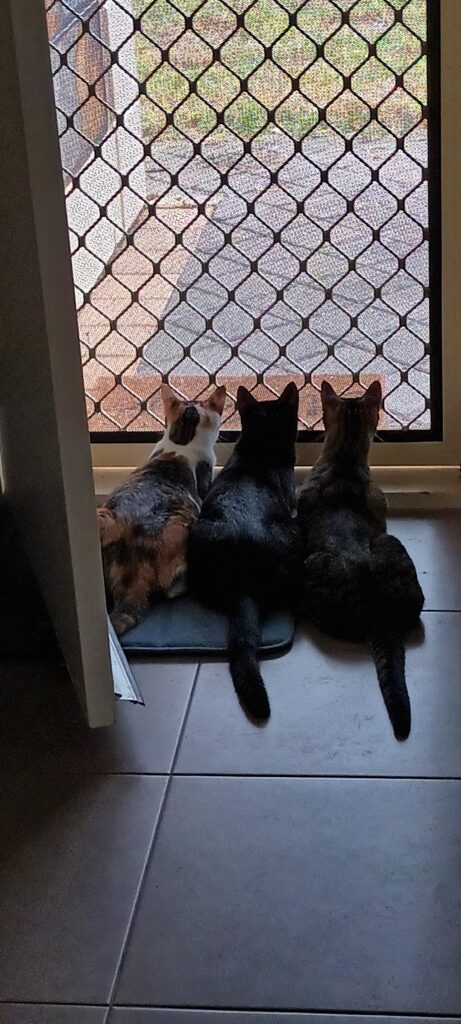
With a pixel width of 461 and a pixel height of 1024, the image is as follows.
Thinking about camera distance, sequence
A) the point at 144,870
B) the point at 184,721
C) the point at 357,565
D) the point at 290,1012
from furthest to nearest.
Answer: the point at 357,565
the point at 184,721
the point at 144,870
the point at 290,1012

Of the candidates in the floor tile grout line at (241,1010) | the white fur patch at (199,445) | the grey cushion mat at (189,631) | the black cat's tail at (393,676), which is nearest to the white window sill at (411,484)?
the white fur patch at (199,445)

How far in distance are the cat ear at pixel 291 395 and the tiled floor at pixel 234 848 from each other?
57cm

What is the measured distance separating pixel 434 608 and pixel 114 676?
0.61m

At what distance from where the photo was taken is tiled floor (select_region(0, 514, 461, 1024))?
1392 mm

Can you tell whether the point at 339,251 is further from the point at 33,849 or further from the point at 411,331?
the point at 33,849

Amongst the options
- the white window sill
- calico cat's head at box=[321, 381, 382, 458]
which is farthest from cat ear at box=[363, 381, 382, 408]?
the white window sill

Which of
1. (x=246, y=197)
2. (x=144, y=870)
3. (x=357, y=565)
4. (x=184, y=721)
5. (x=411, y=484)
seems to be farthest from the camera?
(x=411, y=484)

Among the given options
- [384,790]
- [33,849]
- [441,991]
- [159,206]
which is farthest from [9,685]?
[159,206]

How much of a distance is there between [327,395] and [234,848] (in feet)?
3.63

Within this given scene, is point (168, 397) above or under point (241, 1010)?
above

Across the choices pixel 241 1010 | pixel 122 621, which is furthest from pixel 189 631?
pixel 241 1010

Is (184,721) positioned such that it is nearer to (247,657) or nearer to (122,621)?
(247,657)

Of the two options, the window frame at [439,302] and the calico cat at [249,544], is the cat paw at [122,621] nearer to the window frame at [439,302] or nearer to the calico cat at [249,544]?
the calico cat at [249,544]

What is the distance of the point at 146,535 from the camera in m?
2.18
